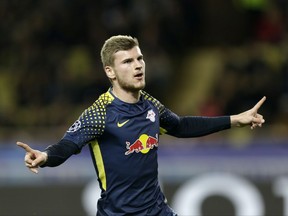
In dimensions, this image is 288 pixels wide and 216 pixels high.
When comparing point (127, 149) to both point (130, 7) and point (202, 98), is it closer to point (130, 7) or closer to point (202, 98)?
point (202, 98)

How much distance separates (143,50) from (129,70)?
694 centimetres

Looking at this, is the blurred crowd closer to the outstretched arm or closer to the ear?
the ear

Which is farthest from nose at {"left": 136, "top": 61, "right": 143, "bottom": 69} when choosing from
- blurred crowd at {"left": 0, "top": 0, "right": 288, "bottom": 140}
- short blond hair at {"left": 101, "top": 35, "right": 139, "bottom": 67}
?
blurred crowd at {"left": 0, "top": 0, "right": 288, "bottom": 140}

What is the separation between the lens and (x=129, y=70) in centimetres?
605

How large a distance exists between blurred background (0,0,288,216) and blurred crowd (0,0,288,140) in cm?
2

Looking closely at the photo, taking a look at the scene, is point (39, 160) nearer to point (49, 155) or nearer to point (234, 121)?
point (49, 155)

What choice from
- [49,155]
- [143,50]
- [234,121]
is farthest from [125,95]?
[143,50]

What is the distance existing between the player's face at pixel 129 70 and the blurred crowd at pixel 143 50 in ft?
18.3

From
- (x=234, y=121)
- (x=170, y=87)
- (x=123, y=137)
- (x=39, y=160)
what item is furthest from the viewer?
(x=170, y=87)

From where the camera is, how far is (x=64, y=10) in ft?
45.1

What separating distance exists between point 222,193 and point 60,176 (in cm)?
194

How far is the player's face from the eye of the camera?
6031mm

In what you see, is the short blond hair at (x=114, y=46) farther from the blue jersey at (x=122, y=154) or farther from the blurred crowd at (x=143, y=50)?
the blurred crowd at (x=143, y=50)

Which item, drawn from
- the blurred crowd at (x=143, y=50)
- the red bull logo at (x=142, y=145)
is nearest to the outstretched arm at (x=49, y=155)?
the red bull logo at (x=142, y=145)
